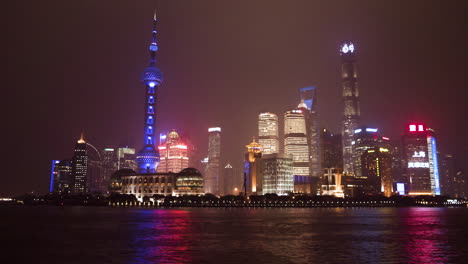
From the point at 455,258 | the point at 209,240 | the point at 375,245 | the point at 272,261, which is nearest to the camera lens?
the point at 272,261

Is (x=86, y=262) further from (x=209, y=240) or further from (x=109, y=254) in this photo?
(x=209, y=240)

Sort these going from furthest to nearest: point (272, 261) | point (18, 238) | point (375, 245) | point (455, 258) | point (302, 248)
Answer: point (18, 238), point (375, 245), point (302, 248), point (455, 258), point (272, 261)

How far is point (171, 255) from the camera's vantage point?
4441 cm

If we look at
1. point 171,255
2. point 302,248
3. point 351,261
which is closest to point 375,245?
point 302,248

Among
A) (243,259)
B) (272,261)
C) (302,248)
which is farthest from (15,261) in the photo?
(302,248)

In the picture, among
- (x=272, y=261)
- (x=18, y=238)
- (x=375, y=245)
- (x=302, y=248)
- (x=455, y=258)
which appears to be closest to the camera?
(x=272, y=261)

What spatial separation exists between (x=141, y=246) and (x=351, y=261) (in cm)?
2511

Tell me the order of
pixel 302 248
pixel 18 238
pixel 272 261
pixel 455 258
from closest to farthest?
1. pixel 272 261
2. pixel 455 258
3. pixel 302 248
4. pixel 18 238

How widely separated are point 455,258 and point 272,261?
18351mm

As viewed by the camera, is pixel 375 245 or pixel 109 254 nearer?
pixel 109 254

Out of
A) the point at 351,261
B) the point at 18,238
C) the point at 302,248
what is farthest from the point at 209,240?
the point at 18,238

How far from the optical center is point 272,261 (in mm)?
39812

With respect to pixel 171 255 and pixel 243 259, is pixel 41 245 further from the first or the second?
pixel 243 259

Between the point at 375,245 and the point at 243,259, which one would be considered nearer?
the point at 243,259
